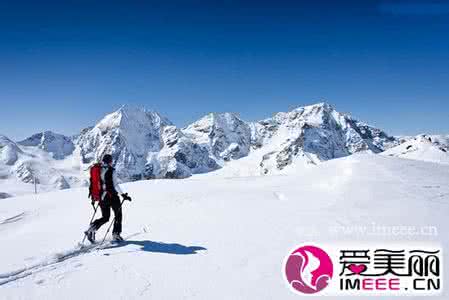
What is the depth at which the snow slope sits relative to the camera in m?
7.29

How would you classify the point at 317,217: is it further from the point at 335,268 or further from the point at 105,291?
the point at 105,291

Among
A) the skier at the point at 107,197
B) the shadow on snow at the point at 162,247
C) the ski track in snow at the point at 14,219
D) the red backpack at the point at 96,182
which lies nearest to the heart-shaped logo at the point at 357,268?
the shadow on snow at the point at 162,247

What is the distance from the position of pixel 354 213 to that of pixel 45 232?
37.3 ft

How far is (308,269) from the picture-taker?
817 cm

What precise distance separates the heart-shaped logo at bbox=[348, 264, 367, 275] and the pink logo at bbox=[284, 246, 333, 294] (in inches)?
16.6

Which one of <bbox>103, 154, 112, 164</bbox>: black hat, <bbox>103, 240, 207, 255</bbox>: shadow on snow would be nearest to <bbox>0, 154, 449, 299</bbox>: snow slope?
<bbox>103, 240, 207, 255</bbox>: shadow on snow

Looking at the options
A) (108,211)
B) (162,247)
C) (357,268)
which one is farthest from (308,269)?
(108,211)

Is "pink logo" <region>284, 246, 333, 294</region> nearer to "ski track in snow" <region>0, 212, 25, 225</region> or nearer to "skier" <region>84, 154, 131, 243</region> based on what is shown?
"skier" <region>84, 154, 131, 243</region>

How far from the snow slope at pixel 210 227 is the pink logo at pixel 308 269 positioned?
0.31m

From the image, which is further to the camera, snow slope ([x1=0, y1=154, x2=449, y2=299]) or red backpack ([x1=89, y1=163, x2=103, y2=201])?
red backpack ([x1=89, y1=163, x2=103, y2=201])

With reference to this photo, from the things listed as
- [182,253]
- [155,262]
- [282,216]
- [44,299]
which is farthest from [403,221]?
[44,299]

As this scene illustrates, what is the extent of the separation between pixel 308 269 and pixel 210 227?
460 cm

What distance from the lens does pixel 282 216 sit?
1357 cm

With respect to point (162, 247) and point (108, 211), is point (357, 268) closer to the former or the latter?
point (162, 247)
